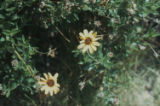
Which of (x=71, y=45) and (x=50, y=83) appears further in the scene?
(x=71, y=45)

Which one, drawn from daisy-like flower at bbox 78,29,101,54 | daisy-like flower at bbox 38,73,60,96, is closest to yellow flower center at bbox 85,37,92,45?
daisy-like flower at bbox 78,29,101,54

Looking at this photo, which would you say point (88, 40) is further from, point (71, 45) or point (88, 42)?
point (71, 45)

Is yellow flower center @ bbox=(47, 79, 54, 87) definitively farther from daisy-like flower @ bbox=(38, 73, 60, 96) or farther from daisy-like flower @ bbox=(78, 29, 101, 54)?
daisy-like flower @ bbox=(78, 29, 101, 54)

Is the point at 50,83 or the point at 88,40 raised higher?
the point at 88,40

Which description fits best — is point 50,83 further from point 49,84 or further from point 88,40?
point 88,40

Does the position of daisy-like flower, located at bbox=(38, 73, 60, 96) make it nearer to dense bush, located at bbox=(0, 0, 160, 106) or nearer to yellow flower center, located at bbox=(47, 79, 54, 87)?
yellow flower center, located at bbox=(47, 79, 54, 87)

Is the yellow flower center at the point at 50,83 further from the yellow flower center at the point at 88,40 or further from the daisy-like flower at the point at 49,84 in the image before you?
the yellow flower center at the point at 88,40

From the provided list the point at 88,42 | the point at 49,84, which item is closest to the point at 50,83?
the point at 49,84

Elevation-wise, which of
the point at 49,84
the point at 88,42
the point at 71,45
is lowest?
the point at 49,84

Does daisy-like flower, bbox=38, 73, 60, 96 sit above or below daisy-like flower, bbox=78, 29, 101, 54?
below
